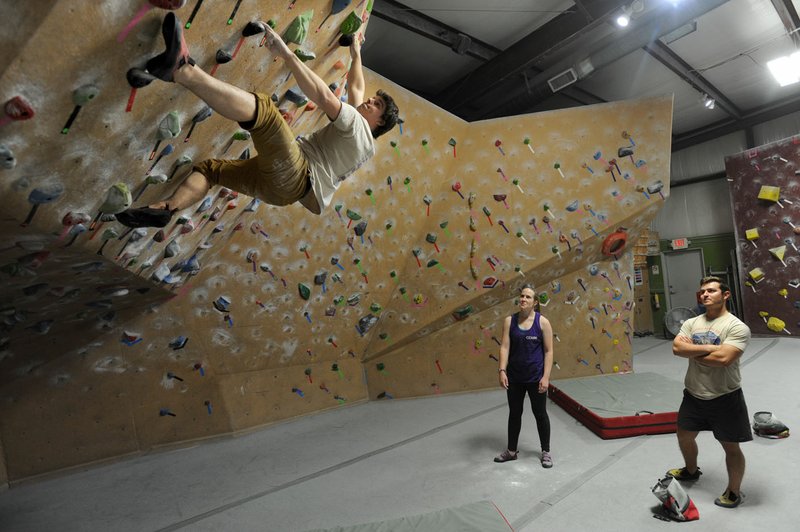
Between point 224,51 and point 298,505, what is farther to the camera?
point 298,505

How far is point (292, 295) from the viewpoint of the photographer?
14.3 ft

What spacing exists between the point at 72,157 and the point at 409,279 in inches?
152

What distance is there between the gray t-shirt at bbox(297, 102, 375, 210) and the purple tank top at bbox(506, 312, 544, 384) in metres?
1.71

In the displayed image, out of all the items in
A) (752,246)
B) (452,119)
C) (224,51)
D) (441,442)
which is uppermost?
(452,119)

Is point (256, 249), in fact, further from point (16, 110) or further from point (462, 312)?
point (16, 110)

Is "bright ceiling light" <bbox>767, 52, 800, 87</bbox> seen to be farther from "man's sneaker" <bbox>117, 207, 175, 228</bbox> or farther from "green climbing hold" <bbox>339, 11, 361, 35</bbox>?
"man's sneaker" <bbox>117, 207, 175, 228</bbox>

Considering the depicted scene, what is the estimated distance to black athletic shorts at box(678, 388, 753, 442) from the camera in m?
2.29

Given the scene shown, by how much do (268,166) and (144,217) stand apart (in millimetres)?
512

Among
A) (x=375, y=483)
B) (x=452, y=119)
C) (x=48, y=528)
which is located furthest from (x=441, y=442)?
(x=452, y=119)

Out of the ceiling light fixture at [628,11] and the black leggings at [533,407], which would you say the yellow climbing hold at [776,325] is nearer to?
the ceiling light fixture at [628,11]

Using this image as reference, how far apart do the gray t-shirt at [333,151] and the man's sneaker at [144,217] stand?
0.63 m

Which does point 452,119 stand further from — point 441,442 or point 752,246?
point 752,246

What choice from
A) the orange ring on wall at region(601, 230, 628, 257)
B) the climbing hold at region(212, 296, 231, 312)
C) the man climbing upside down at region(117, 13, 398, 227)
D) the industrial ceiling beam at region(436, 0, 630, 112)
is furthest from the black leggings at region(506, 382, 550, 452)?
the industrial ceiling beam at region(436, 0, 630, 112)

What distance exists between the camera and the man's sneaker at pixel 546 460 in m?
3.13
